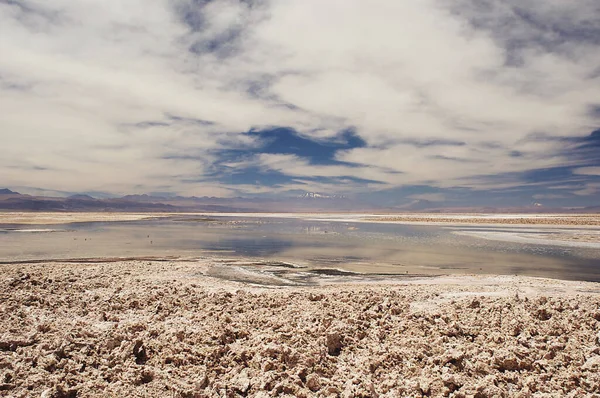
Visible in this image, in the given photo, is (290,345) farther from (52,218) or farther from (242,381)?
(52,218)

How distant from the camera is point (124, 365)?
5867mm

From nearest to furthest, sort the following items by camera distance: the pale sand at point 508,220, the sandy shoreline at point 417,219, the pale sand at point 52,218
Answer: the pale sand at point 52,218 < the sandy shoreline at point 417,219 < the pale sand at point 508,220

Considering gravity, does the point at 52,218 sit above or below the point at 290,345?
below

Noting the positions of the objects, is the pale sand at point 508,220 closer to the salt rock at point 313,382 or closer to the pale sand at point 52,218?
the pale sand at point 52,218

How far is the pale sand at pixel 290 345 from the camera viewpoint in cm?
540

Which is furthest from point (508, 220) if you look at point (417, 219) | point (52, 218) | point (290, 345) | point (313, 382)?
point (52, 218)

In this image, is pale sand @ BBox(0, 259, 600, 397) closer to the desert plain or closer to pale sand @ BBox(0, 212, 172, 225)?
the desert plain

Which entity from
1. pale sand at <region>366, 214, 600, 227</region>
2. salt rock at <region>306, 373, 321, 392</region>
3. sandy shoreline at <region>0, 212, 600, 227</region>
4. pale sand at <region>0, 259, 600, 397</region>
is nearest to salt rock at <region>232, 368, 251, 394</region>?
pale sand at <region>0, 259, 600, 397</region>

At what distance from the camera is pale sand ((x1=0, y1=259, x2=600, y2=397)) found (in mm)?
5398

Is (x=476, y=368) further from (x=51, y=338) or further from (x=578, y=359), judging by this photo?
(x=51, y=338)

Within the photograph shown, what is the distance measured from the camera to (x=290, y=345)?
6.43 meters

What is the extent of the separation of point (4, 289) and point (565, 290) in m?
15.7

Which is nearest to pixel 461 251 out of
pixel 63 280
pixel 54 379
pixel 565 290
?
pixel 565 290

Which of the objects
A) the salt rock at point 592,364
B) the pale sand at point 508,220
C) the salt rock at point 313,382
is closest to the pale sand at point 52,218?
the pale sand at point 508,220
